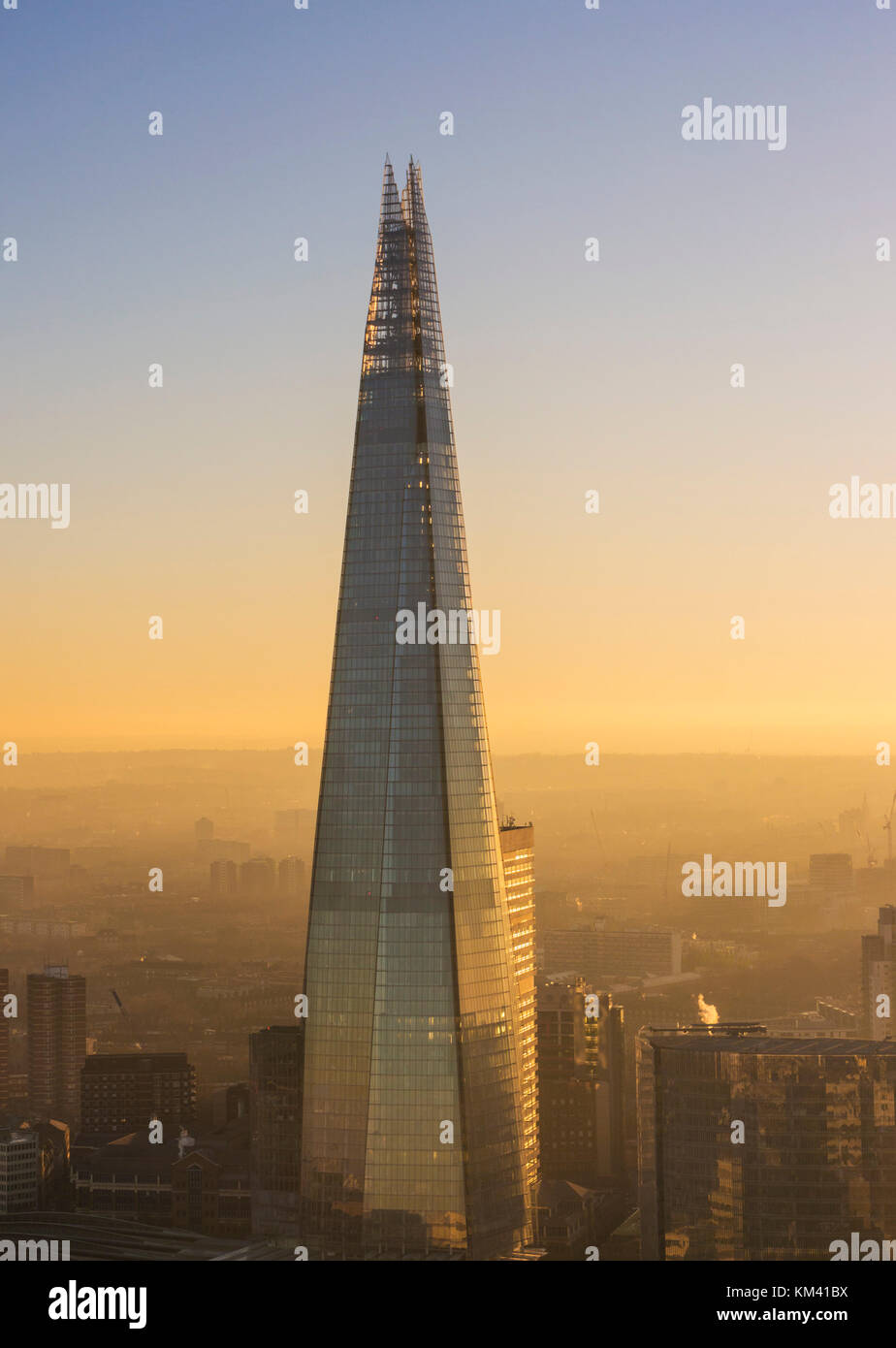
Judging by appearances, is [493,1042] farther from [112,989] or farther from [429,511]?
[112,989]

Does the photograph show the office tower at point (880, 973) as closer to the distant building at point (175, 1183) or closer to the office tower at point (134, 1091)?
the distant building at point (175, 1183)

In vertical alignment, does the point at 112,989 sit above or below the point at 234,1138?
above

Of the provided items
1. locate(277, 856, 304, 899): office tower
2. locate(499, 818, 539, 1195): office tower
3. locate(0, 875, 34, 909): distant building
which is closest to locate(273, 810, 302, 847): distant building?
locate(277, 856, 304, 899): office tower

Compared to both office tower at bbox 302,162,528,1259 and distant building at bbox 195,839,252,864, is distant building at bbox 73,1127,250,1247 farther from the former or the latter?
distant building at bbox 195,839,252,864

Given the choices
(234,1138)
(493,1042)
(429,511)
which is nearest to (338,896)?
(493,1042)

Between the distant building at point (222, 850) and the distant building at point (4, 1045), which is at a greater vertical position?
the distant building at point (222, 850)

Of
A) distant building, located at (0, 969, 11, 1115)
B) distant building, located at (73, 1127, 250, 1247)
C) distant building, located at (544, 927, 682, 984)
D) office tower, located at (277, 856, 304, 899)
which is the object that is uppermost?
office tower, located at (277, 856, 304, 899)

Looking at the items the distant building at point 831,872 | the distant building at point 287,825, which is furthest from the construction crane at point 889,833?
the distant building at point 287,825
